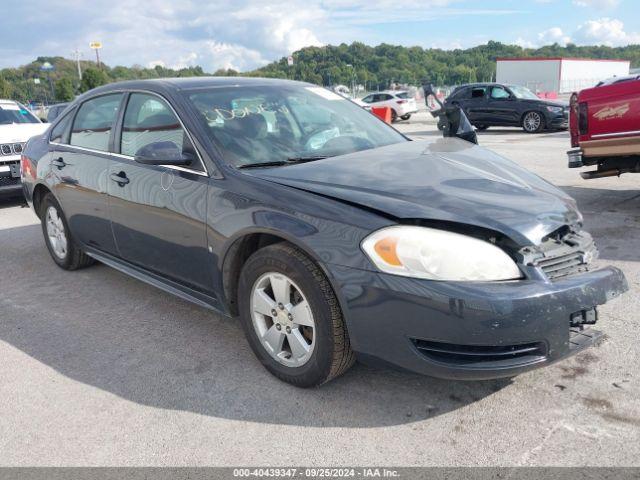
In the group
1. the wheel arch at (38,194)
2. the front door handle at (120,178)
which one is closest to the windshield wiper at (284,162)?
the front door handle at (120,178)

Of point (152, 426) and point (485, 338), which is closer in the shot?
point (485, 338)

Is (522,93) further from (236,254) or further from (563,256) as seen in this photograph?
(236,254)

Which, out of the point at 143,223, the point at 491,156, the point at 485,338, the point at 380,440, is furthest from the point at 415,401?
the point at 143,223

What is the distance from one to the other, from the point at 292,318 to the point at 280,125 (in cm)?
135

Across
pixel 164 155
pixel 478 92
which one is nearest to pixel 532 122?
pixel 478 92

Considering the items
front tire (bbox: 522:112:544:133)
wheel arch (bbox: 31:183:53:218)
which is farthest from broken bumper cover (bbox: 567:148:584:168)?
front tire (bbox: 522:112:544:133)

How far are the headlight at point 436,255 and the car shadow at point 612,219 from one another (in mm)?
2980

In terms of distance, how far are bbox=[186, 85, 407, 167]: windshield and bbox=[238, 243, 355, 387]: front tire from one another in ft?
2.30

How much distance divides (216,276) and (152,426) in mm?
894

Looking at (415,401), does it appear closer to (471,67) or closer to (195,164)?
(195,164)

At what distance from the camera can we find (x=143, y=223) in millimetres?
3887

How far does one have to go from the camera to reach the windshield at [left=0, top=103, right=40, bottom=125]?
9664 millimetres

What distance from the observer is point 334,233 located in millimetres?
2734

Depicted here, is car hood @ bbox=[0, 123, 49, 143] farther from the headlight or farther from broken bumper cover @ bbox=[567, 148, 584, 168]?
the headlight
